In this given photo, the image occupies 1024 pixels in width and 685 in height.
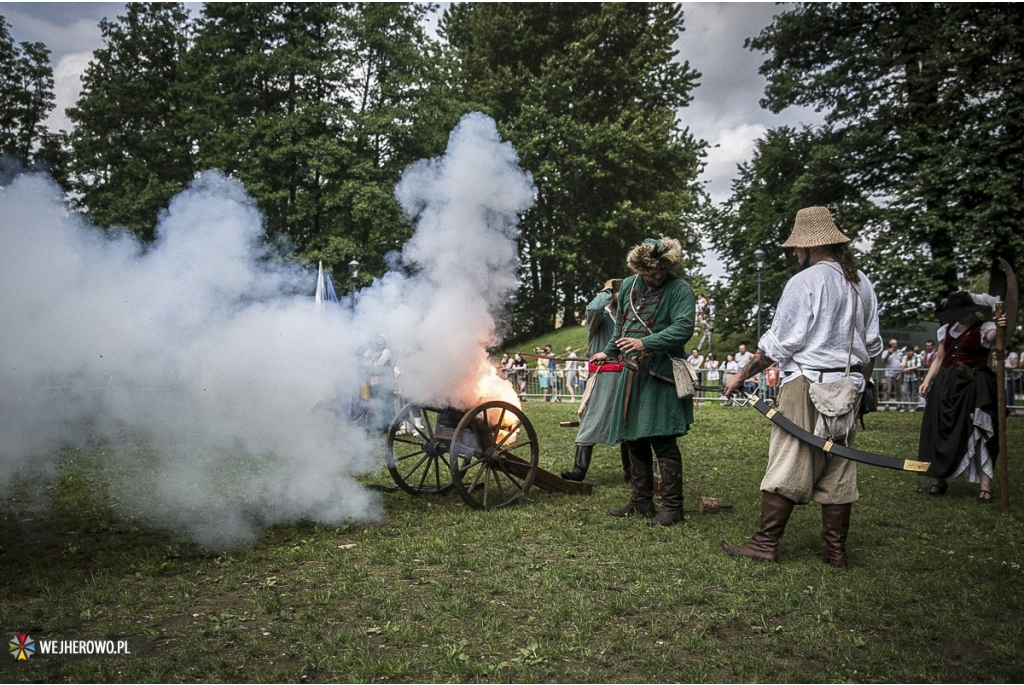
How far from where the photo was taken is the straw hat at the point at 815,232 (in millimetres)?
4898

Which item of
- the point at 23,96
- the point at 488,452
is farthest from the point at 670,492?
the point at 23,96

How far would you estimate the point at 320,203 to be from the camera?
23812 mm

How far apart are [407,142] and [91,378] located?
20445mm

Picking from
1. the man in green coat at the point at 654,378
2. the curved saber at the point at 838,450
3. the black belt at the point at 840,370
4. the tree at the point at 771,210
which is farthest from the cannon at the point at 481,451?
the tree at the point at 771,210

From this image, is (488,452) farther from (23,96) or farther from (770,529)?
(23,96)

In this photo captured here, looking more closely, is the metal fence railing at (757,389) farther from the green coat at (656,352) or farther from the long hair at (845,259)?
the long hair at (845,259)

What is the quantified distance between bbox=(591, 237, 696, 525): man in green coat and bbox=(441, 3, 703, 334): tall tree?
664 inches

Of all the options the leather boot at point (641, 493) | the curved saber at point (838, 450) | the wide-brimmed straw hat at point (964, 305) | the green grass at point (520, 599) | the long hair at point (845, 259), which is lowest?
the green grass at point (520, 599)

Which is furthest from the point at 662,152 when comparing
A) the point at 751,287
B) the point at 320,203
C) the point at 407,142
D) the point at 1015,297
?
the point at 1015,297

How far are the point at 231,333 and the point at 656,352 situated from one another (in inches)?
129

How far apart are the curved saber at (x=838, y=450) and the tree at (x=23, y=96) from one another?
5564mm

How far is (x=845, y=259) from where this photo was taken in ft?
16.2

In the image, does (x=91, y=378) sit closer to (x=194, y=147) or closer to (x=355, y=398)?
(x=355, y=398)

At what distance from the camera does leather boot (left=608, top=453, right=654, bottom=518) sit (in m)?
6.16
